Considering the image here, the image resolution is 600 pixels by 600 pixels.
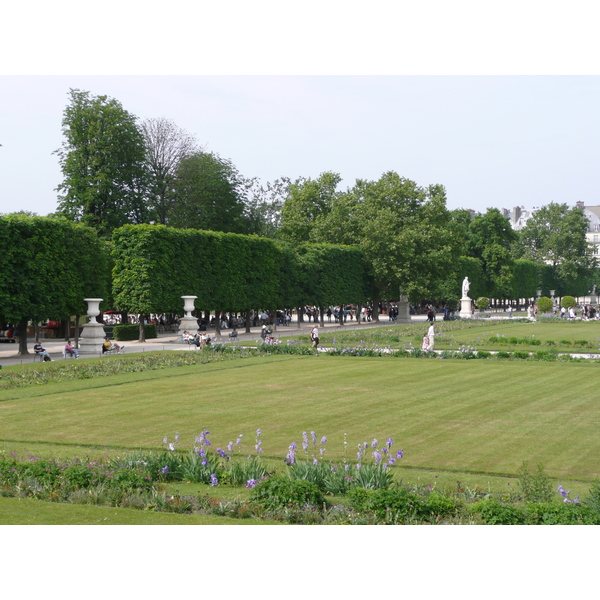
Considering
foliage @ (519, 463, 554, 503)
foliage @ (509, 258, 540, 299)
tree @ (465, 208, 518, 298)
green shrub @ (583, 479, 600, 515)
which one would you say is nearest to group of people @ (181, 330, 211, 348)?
foliage @ (519, 463, 554, 503)

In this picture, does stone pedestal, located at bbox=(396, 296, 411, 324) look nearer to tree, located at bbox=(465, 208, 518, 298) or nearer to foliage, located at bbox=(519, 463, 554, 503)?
tree, located at bbox=(465, 208, 518, 298)

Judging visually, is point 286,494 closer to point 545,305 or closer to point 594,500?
point 594,500

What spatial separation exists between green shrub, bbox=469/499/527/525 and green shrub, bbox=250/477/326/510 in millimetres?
1677

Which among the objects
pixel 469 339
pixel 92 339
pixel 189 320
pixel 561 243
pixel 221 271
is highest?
pixel 561 243

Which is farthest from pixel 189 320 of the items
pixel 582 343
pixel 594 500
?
pixel 594 500

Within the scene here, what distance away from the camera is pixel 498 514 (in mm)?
7586

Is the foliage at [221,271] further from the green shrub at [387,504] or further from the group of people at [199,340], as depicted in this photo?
the green shrub at [387,504]

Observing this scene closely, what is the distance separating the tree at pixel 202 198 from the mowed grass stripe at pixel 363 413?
4323 centimetres

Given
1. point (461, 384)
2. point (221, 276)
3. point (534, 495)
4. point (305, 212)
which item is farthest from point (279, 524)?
point (305, 212)

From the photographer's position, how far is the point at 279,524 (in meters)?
7.66

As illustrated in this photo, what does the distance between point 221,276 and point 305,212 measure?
994 inches

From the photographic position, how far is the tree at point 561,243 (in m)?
102

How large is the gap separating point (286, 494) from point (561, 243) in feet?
331
